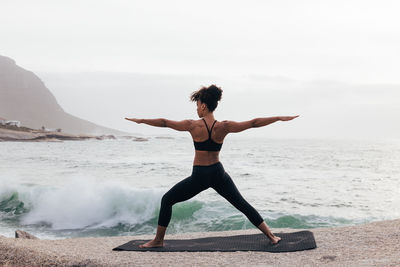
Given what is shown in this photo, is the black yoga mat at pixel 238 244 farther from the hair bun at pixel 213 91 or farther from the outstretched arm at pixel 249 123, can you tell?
the hair bun at pixel 213 91

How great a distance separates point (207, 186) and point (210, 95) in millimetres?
1236

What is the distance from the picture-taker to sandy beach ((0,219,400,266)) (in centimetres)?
490

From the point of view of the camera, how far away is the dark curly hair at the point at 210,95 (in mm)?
5320

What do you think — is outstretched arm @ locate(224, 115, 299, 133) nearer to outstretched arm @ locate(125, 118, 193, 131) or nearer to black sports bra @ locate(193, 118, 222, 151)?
black sports bra @ locate(193, 118, 222, 151)

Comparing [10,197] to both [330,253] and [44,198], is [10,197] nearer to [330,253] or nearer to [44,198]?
[44,198]

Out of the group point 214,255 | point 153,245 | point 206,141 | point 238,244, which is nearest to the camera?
point 206,141

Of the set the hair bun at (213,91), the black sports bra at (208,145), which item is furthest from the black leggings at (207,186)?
the hair bun at (213,91)

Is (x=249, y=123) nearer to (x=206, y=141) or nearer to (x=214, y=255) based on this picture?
(x=206, y=141)

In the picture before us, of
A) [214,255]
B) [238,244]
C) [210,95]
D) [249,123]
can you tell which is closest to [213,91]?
[210,95]

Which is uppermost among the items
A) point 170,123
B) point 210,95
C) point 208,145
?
point 210,95

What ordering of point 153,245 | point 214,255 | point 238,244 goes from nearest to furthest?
point 214,255 < point 153,245 < point 238,244

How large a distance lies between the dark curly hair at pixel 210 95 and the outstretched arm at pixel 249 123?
12.9 inches

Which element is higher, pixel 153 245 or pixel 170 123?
pixel 170 123

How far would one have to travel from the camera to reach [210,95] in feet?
17.4
